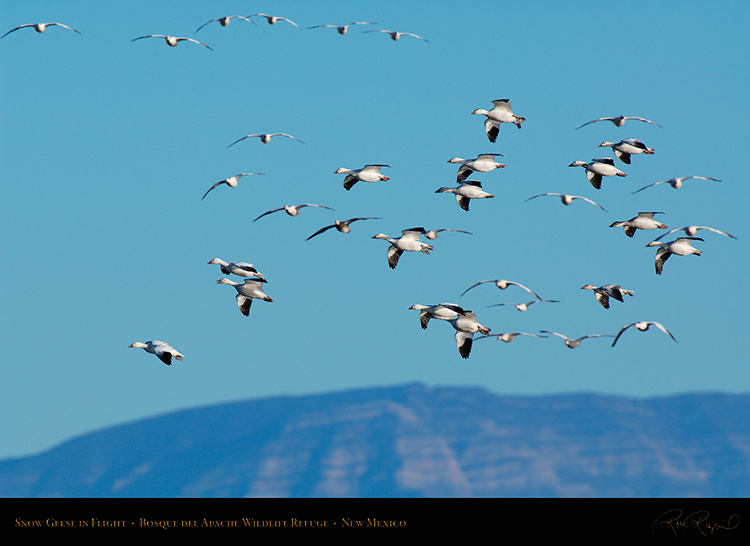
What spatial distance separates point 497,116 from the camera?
53000 millimetres

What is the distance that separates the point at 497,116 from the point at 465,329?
1010 centimetres

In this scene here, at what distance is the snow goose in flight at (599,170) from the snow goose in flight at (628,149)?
1.57 ft

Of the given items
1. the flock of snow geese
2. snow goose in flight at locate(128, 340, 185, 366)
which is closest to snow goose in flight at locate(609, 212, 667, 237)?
the flock of snow geese

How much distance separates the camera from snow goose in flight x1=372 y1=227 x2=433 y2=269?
50188mm

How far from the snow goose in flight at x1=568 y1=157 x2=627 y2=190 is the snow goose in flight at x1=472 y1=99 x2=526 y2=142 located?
3.58 m

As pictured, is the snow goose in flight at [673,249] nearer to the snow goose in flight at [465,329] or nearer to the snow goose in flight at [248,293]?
the snow goose in flight at [465,329]

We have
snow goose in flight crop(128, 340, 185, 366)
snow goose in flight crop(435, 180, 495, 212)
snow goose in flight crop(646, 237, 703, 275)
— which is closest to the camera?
snow goose in flight crop(128, 340, 185, 366)

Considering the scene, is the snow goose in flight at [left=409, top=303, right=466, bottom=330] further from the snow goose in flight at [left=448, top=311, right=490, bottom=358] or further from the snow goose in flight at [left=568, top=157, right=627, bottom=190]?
the snow goose in flight at [left=568, top=157, right=627, bottom=190]

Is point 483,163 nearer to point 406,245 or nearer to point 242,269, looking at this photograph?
point 406,245

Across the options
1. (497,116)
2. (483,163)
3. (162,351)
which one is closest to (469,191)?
(483,163)

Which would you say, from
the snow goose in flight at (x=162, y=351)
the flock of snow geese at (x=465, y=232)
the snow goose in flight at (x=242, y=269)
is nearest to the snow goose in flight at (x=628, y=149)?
the flock of snow geese at (x=465, y=232)

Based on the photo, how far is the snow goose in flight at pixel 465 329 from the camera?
48000 millimetres
